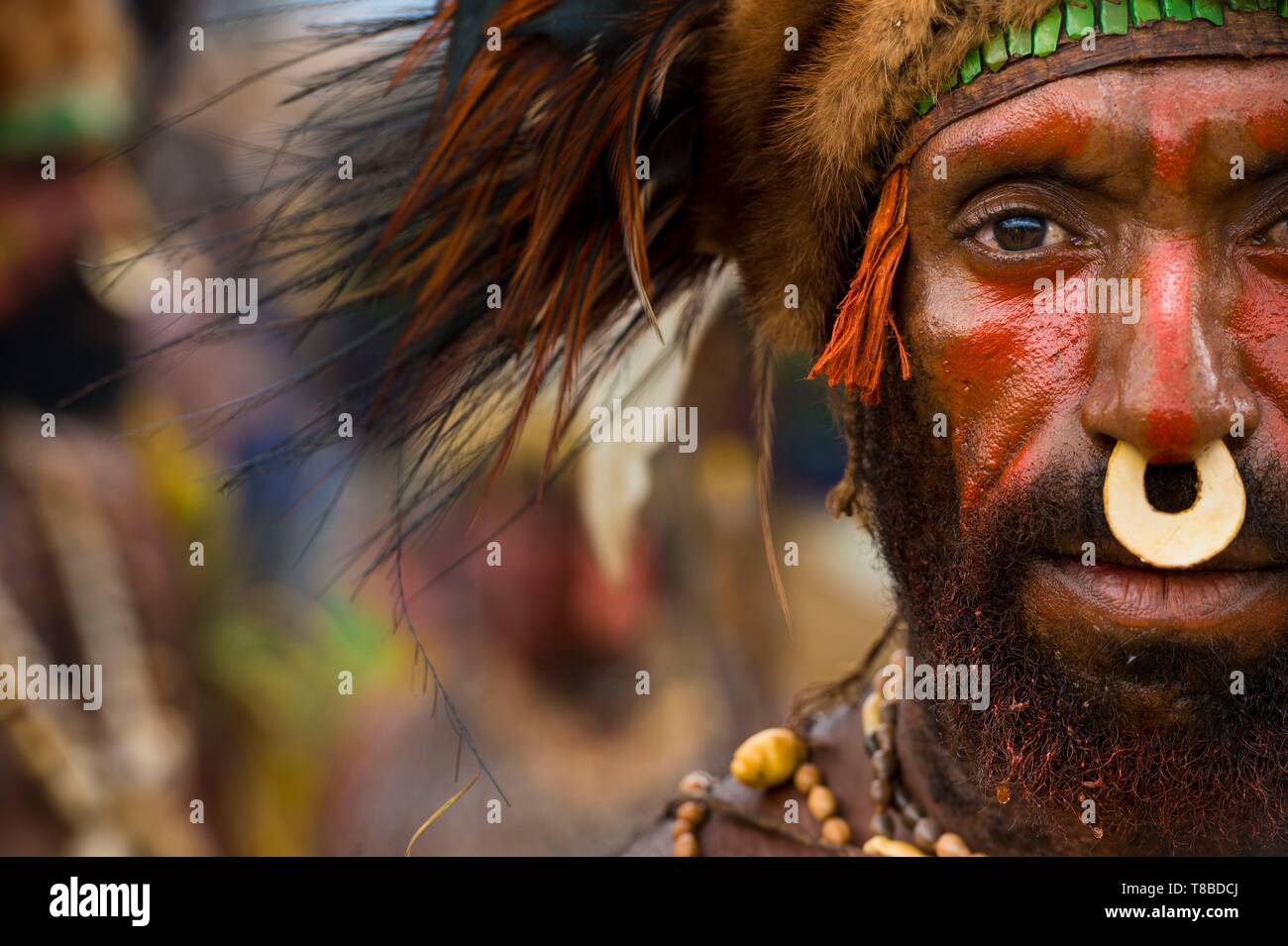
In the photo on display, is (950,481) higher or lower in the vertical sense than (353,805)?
higher

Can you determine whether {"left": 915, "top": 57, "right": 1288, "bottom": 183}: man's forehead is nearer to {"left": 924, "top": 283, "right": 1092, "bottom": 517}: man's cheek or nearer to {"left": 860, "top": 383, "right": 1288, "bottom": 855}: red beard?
{"left": 924, "top": 283, "right": 1092, "bottom": 517}: man's cheek

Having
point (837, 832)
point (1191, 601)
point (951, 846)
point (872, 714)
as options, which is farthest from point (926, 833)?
point (1191, 601)

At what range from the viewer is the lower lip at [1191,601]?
1.94 meters

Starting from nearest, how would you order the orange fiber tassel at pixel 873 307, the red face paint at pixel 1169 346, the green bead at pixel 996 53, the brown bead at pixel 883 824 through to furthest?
the red face paint at pixel 1169 346 < the green bead at pixel 996 53 < the orange fiber tassel at pixel 873 307 < the brown bead at pixel 883 824

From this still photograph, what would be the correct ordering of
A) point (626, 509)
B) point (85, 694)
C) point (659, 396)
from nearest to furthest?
1. point (659, 396)
2. point (626, 509)
3. point (85, 694)

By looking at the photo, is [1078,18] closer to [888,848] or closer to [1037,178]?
[1037,178]

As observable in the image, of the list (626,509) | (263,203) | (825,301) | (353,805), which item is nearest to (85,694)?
(353,805)

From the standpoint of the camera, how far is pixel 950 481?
2.24m

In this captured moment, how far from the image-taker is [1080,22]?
2041mm

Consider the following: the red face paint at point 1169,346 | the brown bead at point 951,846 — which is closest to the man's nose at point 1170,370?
the red face paint at point 1169,346

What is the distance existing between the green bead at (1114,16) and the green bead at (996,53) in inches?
5.7

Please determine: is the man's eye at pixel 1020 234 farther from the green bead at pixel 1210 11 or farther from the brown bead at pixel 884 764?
the brown bead at pixel 884 764
